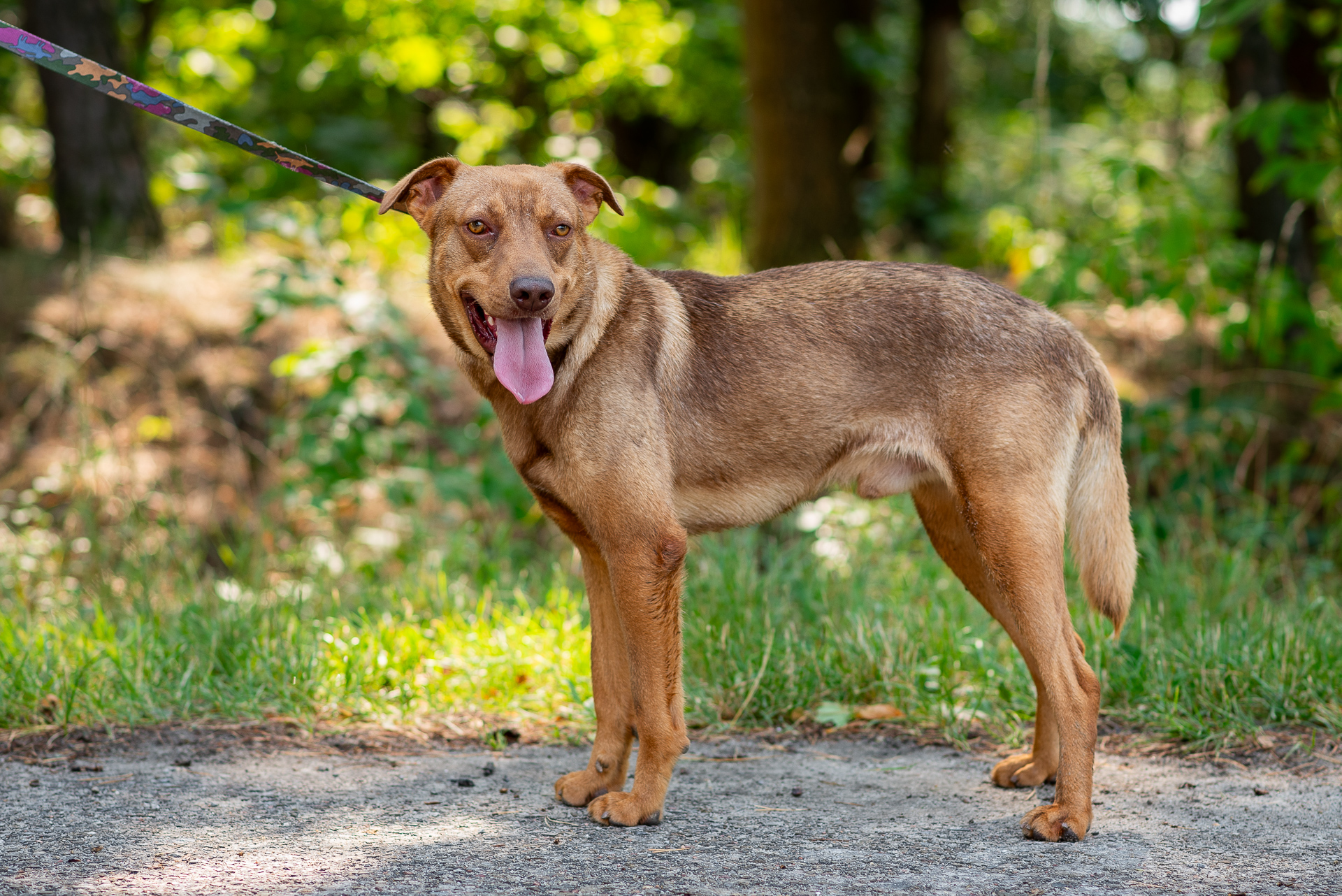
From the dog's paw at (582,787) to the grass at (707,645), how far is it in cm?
77

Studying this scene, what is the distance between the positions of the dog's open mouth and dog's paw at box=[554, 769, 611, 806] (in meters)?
1.22

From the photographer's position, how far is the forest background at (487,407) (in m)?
4.57

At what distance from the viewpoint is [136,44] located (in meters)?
14.5

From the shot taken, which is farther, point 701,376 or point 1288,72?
point 1288,72

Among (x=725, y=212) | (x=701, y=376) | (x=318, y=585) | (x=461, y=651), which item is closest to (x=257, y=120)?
(x=725, y=212)

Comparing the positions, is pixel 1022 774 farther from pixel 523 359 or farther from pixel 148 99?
pixel 148 99

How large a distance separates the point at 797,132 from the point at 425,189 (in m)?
6.03

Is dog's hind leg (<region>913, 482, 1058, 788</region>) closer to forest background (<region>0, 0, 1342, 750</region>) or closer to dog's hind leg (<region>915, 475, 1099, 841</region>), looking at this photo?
dog's hind leg (<region>915, 475, 1099, 841</region>)

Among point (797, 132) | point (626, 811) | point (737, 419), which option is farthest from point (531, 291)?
point (797, 132)

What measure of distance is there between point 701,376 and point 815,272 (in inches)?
23.4

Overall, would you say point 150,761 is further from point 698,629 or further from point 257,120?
point 257,120

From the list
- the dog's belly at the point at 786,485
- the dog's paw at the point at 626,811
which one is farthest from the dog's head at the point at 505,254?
the dog's paw at the point at 626,811

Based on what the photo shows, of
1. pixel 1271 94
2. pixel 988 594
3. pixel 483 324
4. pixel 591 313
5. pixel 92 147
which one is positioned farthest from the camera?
pixel 92 147

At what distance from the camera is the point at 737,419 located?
12.2 ft
